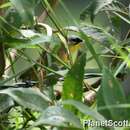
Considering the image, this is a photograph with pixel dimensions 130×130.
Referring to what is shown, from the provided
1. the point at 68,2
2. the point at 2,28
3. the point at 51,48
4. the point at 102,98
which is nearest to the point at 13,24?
the point at 2,28

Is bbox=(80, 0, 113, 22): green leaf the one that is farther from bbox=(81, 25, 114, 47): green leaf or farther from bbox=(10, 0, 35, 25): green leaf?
bbox=(10, 0, 35, 25): green leaf

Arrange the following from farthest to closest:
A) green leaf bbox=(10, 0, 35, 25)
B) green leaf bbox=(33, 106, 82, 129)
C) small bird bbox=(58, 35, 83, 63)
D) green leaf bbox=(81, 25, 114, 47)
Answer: small bird bbox=(58, 35, 83, 63) < green leaf bbox=(81, 25, 114, 47) < green leaf bbox=(10, 0, 35, 25) < green leaf bbox=(33, 106, 82, 129)

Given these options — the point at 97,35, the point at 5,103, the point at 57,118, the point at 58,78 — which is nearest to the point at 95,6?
the point at 97,35

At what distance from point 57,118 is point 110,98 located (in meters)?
0.06

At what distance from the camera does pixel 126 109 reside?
40cm

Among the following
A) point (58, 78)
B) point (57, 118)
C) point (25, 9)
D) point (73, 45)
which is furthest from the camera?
point (73, 45)

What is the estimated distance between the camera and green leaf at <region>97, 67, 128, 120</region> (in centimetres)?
40

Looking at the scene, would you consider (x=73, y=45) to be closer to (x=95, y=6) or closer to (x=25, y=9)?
(x=95, y=6)

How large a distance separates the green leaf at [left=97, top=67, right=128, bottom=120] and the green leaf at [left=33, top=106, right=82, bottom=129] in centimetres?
4

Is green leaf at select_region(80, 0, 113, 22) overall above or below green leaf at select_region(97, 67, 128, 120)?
above

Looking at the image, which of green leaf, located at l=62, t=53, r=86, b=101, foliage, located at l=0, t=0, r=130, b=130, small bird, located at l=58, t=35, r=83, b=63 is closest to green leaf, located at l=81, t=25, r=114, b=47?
foliage, located at l=0, t=0, r=130, b=130

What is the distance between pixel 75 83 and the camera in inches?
18.6

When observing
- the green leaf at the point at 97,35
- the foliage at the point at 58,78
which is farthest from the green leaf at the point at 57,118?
the green leaf at the point at 97,35

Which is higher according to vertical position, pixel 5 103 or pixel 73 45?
pixel 73 45
